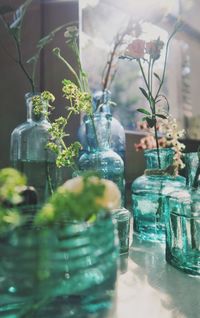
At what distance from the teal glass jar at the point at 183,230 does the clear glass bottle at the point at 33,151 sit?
0.88ft

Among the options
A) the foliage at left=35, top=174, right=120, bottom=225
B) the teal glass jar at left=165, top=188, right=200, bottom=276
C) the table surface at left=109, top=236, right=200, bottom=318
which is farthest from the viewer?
the teal glass jar at left=165, top=188, right=200, bottom=276

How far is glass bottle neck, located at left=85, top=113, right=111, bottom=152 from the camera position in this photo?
2.24 feet

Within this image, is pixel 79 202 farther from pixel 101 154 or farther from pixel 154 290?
pixel 101 154

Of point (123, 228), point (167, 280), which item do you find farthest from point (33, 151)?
point (167, 280)

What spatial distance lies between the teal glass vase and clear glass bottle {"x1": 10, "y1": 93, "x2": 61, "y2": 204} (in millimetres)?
89

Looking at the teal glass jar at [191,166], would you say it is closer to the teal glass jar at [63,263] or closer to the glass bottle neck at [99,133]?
the glass bottle neck at [99,133]

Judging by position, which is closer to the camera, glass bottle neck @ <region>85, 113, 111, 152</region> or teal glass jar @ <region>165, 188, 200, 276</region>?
teal glass jar @ <region>165, 188, 200, 276</region>

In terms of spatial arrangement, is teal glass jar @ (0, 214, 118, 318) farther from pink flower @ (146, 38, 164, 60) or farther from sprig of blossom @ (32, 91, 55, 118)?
pink flower @ (146, 38, 164, 60)

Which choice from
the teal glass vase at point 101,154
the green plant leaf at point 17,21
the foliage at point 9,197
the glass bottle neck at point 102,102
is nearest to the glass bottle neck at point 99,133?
the teal glass vase at point 101,154

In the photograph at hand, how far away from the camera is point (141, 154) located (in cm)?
124

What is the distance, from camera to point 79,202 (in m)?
0.25

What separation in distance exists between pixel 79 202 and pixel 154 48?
1.70 feet

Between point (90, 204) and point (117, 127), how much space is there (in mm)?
701

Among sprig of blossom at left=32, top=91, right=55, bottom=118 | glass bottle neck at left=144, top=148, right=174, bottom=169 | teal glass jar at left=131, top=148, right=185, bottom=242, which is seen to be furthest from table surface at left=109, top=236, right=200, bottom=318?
sprig of blossom at left=32, top=91, right=55, bottom=118
